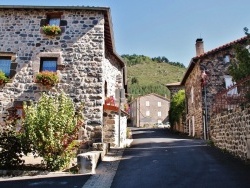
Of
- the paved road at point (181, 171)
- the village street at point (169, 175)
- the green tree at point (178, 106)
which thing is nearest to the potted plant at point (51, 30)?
the paved road at point (181, 171)

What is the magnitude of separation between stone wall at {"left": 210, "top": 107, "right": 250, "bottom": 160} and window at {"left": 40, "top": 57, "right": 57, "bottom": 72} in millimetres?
7323

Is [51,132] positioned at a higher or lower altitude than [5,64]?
lower

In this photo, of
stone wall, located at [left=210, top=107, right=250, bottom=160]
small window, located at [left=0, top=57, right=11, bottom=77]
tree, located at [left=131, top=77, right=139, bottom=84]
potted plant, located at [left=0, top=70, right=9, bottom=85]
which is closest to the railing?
stone wall, located at [left=210, top=107, right=250, bottom=160]

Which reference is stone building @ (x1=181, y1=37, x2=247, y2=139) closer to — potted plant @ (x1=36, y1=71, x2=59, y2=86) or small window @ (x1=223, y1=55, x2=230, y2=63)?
small window @ (x1=223, y1=55, x2=230, y2=63)

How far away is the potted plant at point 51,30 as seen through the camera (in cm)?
1251

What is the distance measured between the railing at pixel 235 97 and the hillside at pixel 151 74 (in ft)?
247

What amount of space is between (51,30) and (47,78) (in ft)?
7.11

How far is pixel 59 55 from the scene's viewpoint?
40.8 feet

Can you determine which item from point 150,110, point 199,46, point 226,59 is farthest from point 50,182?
point 150,110

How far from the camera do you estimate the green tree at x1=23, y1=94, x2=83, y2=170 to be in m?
7.95

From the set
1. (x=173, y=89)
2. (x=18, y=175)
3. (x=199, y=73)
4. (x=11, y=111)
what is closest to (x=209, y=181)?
(x=18, y=175)

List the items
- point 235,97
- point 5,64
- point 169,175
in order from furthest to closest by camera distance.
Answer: point 5,64, point 235,97, point 169,175

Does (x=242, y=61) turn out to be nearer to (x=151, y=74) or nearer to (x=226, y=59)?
(x=226, y=59)

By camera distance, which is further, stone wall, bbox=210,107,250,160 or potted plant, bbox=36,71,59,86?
potted plant, bbox=36,71,59,86
